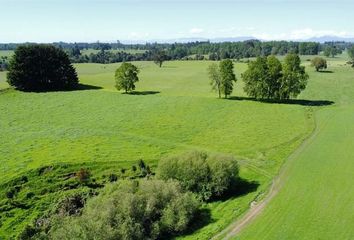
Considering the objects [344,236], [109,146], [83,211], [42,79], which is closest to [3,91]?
[42,79]

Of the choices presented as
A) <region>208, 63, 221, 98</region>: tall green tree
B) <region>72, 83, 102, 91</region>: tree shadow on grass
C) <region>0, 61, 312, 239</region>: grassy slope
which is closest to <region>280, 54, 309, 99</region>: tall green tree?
<region>0, 61, 312, 239</region>: grassy slope

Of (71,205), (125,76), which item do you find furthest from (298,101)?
(71,205)

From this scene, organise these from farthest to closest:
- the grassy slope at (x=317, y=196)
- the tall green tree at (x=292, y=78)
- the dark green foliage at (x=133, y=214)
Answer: the tall green tree at (x=292, y=78) → the dark green foliage at (x=133, y=214) → the grassy slope at (x=317, y=196)

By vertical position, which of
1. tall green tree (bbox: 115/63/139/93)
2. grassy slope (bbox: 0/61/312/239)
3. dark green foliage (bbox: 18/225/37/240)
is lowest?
dark green foliage (bbox: 18/225/37/240)

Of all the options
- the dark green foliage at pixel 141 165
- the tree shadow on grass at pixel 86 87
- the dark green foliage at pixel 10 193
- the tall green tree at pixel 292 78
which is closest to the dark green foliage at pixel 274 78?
the tall green tree at pixel 292 78

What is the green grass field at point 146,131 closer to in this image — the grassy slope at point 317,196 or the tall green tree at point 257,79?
the grassy slope at point 317,196

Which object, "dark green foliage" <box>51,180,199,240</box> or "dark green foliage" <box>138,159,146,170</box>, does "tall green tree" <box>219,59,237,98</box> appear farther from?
"dark green foliage" <box>51,180,199,240</box>

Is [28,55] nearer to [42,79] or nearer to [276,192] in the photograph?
[42,79]

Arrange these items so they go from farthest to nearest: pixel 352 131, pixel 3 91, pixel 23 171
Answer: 1. pixel 3 91
2. pixel 352 131
3. pixel 23 171
